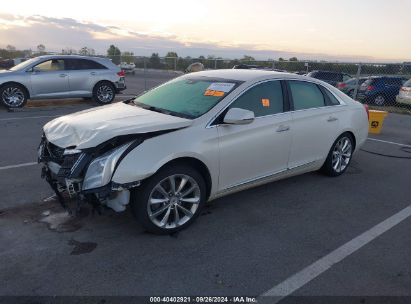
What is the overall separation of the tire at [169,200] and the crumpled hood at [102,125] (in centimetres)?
47

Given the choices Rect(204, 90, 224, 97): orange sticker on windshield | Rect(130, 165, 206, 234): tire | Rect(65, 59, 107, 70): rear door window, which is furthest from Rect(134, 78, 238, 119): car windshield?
Rect(65, 59, 107, 70): rear door window

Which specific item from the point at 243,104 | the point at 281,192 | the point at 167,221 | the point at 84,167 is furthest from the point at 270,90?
the point at 84,167

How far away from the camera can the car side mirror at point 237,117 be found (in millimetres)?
4016

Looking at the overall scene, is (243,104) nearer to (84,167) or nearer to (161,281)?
(84,167)

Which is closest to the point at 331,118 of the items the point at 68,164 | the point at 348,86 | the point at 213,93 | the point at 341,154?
the point at 341,154

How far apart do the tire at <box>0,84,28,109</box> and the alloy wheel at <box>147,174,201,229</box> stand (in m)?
10.0

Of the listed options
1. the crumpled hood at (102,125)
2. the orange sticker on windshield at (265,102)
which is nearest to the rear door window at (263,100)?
the orange sticker on windshield at (265,102)

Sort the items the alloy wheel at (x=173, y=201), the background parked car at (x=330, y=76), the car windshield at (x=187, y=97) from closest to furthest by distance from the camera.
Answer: the alloy wheel at (x=173, y=201), the car windshield at (x=187, y=97), the background parked car at (x=330, y=76)

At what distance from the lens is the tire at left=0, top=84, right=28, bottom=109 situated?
11.8 m

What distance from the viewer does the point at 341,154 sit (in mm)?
5844

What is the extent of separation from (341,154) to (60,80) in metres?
9.78

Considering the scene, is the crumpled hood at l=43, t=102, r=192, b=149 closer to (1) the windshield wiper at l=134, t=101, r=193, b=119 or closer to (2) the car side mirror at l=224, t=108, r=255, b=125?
(1) the windshield wiper at l=134, t=101, r=193, b=119

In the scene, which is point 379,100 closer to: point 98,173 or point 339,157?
point 339,157

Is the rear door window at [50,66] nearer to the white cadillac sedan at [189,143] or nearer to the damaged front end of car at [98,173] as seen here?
the white cadillac sedan at [189,143]
